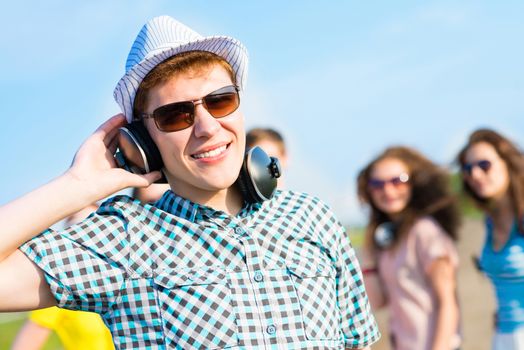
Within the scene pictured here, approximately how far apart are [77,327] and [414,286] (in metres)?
2.64

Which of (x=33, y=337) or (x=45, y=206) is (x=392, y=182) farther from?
(x=45, y=206)

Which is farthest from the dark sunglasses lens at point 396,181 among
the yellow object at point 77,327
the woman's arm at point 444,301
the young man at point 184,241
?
the young man at point 184,241

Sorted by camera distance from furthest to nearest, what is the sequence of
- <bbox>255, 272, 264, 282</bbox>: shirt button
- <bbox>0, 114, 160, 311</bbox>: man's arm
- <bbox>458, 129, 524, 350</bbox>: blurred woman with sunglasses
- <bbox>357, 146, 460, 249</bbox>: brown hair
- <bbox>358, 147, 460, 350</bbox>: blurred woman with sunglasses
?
<bbox>357, 146, 460, 249</bbox>: brown hair, <bbox>358, 147, 460, 350</bbox>: blurred woman with sunglasses, <bbox>458, 129, 524, 350</bbox>: blurred woman with sunglasses, <bbox>255, 272, 264, 282</bbox>: shirt button, <bbox>0, 114, 160, 311</bbox>: man's arm

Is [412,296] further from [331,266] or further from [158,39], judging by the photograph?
[158,39]

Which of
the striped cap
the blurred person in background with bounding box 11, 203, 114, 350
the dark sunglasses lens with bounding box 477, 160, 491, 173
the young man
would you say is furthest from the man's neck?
the dark sunglasses lens with bounding box 477, 160, 491, 173

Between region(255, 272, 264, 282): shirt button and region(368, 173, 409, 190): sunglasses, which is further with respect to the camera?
region(368, 173, 409, 190): sunglasses

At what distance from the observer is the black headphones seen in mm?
2646

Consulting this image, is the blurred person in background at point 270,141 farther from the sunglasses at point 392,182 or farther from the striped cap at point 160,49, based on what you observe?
the striped cap at point 160,49

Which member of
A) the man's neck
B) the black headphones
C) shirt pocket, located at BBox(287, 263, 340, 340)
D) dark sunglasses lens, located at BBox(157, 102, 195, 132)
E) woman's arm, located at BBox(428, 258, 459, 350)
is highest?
dark sunglasses lens, located at BBox(157, 102, 195, 132)

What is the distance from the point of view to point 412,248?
642cm

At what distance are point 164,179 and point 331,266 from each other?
23.8 inches

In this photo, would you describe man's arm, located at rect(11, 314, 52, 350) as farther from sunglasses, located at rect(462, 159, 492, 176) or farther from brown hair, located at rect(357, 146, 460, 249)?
sunglasses, located at rect(462, 159, 492, 176)

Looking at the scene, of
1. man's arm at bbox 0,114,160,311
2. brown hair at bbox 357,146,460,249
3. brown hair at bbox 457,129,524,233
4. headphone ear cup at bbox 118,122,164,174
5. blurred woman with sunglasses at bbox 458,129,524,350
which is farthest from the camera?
brown hair at bbox 357,146,460,249

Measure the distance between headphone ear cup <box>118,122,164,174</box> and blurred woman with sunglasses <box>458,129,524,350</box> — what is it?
4016 millimetres
